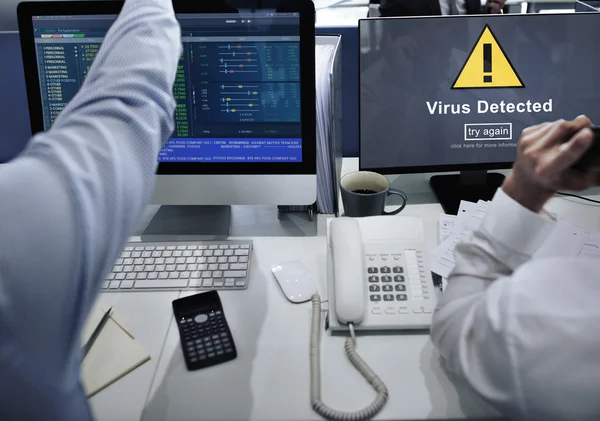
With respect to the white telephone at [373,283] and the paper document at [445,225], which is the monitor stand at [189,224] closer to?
the white telephone at [373,283]

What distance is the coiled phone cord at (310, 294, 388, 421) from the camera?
845 millimetres

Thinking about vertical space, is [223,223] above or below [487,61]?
below

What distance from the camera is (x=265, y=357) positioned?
97cm

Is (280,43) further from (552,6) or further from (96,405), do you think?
(552,6)

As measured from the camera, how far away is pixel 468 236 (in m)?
1.20

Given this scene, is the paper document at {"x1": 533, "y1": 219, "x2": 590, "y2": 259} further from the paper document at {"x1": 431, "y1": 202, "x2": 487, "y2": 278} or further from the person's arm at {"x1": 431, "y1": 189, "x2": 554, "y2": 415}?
the person's arm at {"x1": 431, "y1": 189, "x2": 554, "y2": 415}

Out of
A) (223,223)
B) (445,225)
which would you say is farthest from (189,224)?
(445,225)

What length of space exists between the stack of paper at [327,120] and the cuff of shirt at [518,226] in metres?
0.53

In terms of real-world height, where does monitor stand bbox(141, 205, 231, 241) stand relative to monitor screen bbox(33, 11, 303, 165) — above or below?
below

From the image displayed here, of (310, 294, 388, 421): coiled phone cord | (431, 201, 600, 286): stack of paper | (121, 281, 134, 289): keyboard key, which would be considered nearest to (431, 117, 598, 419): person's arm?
(310, 294, 388, 421): coiled phone cord

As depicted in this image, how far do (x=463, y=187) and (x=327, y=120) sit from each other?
38 centimetres

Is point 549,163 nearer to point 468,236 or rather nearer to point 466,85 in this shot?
point 468,236

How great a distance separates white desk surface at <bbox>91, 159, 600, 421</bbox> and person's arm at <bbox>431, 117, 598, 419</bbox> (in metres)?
0.07

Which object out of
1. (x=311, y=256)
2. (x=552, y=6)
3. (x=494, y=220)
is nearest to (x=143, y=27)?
(x=494, y=220)
